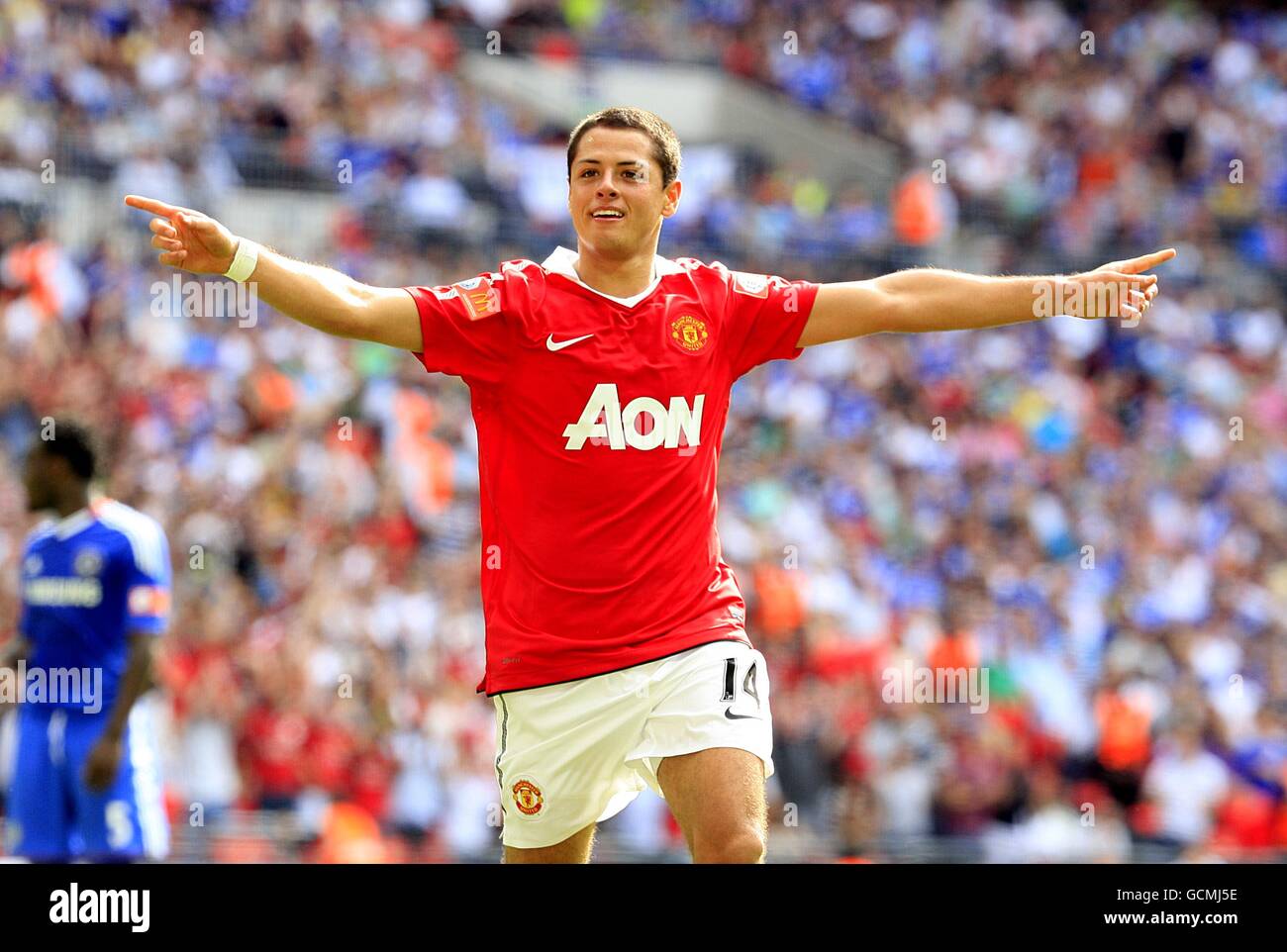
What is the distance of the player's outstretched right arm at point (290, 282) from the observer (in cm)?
522

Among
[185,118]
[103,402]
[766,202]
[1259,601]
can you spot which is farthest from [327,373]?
[1259,601]

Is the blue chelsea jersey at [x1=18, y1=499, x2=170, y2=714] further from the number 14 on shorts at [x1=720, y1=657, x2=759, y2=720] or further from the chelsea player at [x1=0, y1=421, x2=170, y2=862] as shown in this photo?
the number 14 on shorts at [x1=720, y1=657, x2=759, y2=720]

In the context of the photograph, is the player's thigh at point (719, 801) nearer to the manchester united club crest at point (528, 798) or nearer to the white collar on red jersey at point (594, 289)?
the manchester united club crest at point (528, 798)

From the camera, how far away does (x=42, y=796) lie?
27.5 feet

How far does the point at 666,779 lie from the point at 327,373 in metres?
9.77

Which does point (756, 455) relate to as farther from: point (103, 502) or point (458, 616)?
point (103, 502)

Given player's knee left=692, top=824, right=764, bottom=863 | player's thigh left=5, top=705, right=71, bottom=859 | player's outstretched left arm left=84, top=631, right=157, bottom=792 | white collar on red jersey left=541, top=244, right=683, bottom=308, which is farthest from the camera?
player's thigh left=5, top=705, right=71, bottom=859

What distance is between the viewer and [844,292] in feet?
19.1

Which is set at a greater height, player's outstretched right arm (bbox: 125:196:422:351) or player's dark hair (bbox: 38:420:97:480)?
player's outstretched right arm (bbox: 125:196:422:351)

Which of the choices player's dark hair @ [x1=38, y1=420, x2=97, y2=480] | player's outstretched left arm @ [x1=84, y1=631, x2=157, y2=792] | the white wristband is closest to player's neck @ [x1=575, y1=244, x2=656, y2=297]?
the white wristband

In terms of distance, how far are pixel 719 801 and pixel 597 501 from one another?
36.8 inches

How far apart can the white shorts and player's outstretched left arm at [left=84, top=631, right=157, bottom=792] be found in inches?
120

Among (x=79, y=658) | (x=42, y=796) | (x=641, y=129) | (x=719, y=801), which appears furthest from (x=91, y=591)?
(x=719, y=801)

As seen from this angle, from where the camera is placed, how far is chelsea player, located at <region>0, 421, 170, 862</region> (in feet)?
27.2
